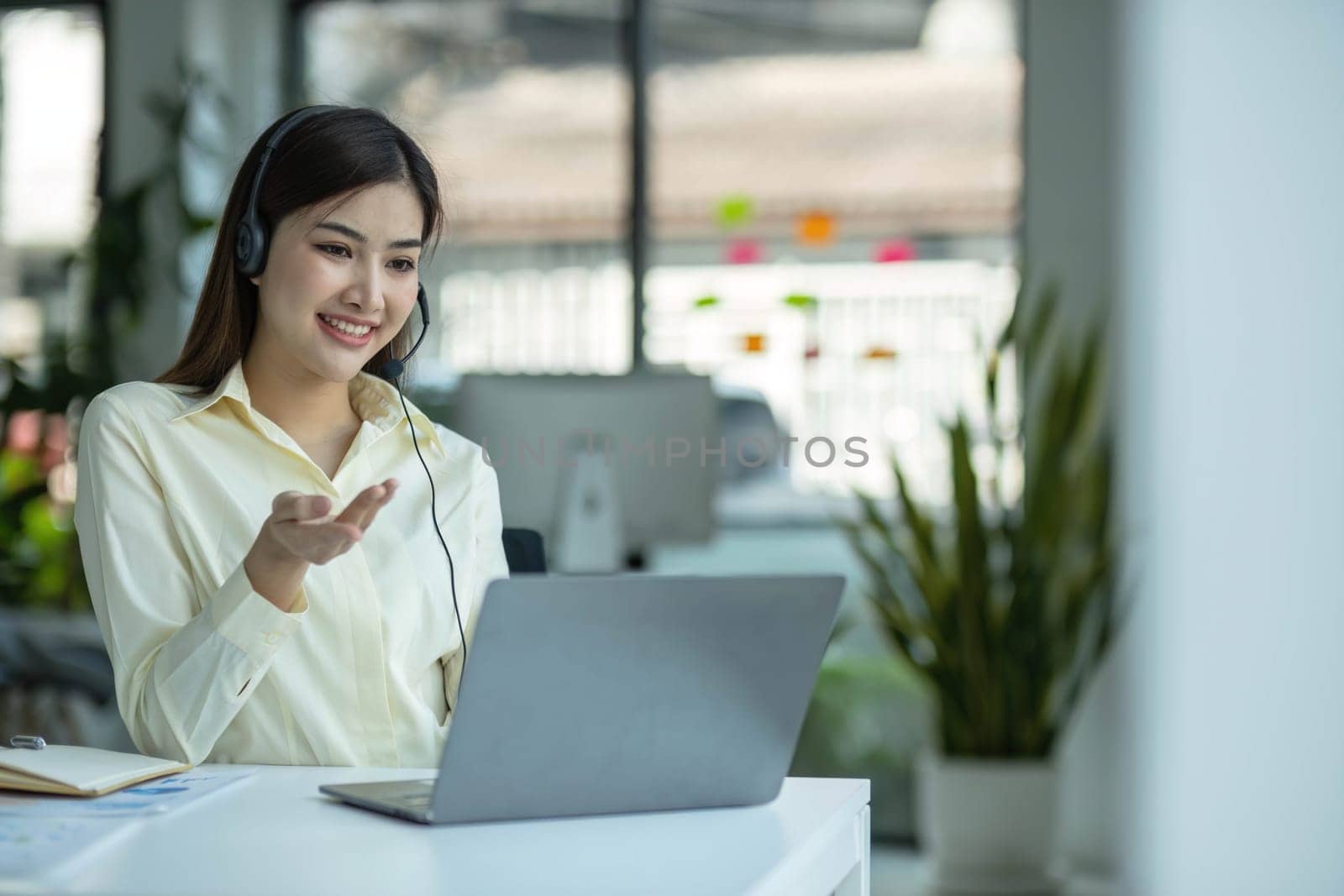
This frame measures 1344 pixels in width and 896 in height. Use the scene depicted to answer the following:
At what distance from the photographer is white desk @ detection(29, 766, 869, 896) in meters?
0.95

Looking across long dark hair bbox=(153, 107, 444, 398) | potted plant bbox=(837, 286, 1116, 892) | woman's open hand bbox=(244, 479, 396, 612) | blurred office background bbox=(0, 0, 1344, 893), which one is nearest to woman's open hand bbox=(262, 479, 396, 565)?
woman's open hand bbox=(244, 479, 396, 612)

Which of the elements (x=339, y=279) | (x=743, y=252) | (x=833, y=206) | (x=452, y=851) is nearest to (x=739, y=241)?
(x=743, y=252)

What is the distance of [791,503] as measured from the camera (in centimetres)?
467

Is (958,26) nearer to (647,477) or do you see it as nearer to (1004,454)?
(1004,454)

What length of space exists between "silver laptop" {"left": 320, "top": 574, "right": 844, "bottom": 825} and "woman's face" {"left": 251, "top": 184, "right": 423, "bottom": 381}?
1.97 feet

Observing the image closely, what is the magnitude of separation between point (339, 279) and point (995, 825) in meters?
2.83

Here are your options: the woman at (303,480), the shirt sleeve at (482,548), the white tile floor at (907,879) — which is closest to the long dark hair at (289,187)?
the woman at (303,480)

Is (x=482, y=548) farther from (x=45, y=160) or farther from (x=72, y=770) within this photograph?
(x=45, y=160)

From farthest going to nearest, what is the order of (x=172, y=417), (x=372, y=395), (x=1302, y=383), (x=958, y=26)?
1. (x=958, y=26)
2. (x=1302, y=383)
3. (x=372, y=395)
4. (x=172, y=417)

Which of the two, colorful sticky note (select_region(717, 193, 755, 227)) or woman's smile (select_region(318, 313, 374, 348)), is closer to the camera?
woman's smile (select_region(318, 313, 374, 348))

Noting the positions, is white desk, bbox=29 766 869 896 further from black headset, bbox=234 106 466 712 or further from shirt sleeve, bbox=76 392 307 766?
black headset, bbox=234 106 466 712

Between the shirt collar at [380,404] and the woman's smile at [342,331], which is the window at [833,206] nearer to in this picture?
the shirt collar at [380,404]

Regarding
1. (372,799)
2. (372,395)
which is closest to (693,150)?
(372,395)

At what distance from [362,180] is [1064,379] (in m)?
2.70
